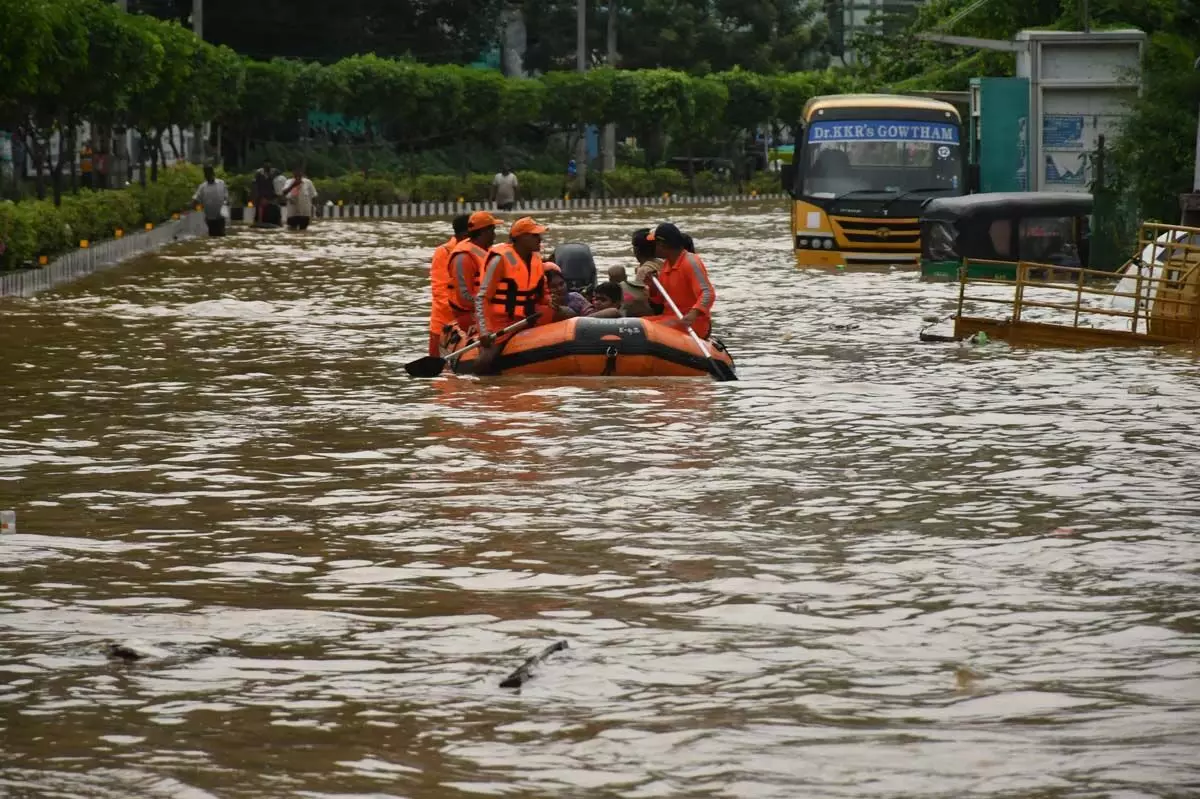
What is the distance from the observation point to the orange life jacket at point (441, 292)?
63.3 feet

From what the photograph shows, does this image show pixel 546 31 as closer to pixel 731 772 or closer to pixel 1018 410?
pixel 1018 410

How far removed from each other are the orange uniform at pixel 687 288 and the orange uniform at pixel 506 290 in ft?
3.67

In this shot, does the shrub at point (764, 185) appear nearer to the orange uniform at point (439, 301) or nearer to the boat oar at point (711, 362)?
the orange uniform at point (439, 301)

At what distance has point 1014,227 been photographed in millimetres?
29750

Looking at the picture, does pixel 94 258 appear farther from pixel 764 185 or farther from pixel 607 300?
pixel 764 185

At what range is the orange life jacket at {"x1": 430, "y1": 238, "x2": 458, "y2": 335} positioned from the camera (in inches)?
759

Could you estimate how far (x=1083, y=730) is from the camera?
743 cm

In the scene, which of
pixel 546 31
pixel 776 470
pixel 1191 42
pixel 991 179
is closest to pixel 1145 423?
pixel 776 470

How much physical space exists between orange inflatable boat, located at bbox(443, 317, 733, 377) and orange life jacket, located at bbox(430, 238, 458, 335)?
0.88 meters

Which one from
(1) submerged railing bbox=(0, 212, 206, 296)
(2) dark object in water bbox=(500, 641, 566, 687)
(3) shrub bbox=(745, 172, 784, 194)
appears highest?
(2) dark object in water bbox=(500, 641, 566, 687)

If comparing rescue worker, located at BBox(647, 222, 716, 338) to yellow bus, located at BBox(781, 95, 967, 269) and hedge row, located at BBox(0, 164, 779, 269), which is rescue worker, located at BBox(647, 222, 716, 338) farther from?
yellow bus, located at BBox(781, 95, 967, 269)

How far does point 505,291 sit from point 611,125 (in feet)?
212

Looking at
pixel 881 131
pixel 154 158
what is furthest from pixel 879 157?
pixel 154 158

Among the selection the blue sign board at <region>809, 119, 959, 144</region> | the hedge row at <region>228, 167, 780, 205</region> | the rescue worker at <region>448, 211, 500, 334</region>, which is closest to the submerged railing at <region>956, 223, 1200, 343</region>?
the rescue worker at <region>448, 211, 500, 334</region>
